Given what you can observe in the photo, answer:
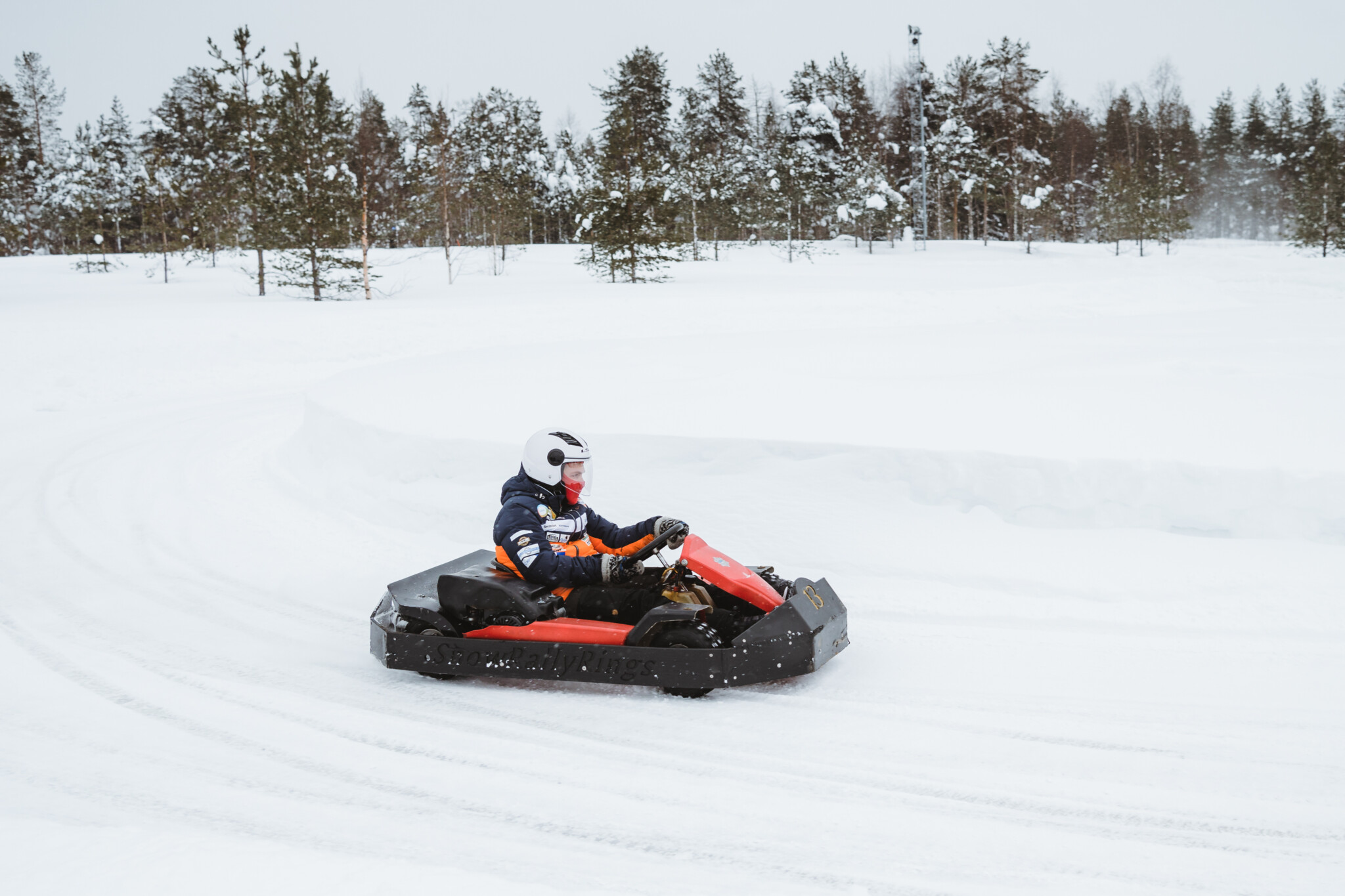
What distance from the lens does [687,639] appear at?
4402mm

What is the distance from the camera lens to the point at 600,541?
5328 mm

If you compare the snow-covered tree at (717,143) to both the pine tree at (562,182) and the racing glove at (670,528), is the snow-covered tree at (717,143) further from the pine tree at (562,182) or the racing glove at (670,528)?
the racing glove at (670,528)

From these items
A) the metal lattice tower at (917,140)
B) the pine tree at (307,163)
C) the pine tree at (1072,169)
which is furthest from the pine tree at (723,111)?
the pine tree at (307,163)

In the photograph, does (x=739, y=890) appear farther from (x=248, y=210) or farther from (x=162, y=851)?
(x=248, y=210)

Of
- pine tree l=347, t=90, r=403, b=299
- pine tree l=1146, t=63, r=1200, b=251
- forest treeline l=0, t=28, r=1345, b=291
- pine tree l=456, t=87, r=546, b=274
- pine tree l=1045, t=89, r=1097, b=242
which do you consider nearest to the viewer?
forest treeline l=0, t=28, r=1345, b=291

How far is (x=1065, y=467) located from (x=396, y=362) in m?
10.0

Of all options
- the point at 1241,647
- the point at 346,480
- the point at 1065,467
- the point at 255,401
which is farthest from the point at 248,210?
the point at 1241,647

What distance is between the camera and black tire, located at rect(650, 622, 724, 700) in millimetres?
4383

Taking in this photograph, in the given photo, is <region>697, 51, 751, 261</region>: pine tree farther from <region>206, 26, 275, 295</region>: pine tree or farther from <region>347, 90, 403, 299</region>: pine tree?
<region>206, 26, 275, 295</region>: pine tree

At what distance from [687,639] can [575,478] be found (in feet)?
3.85

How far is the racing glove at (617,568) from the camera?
484 centimetres

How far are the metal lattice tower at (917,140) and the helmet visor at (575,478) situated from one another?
3873 cm

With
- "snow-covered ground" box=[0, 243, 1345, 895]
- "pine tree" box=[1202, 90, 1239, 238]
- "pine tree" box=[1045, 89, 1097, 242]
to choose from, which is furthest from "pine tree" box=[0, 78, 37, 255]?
"pine tree" box=[1202, 90, 1239, 238]

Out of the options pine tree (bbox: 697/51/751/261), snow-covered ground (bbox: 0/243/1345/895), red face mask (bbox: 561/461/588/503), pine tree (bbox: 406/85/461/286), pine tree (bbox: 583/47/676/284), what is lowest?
snow-covered ground (bbox: 0/243/1345/895)
